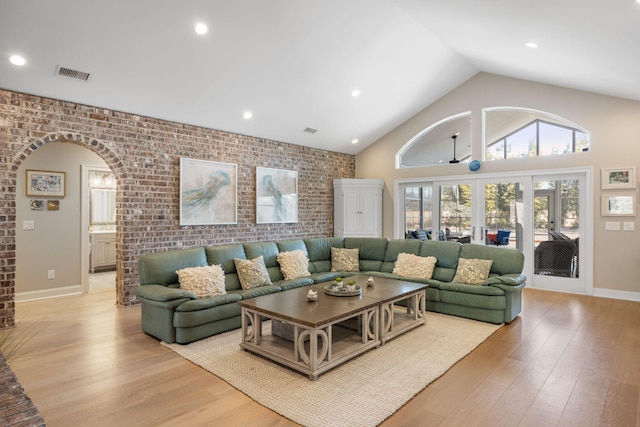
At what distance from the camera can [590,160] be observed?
5715 mm

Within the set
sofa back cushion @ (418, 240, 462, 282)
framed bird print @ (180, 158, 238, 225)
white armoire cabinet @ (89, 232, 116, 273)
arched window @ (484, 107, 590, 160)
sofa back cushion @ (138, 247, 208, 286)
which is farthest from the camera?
white armoire cabinet @ (89, 232, 116, 273)

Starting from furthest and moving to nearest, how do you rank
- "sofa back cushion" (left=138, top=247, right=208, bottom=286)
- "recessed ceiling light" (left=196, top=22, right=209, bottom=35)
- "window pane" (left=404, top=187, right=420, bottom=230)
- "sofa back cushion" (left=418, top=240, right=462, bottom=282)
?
"window pane" (left=404, top=187, right=420, bottom=230)
"sofa back cushion" (left=418, top=240, right=462, bottom=282)
"sofa back cushion" (left=138, top=247, right=208, bottom=286)
"recessed ceiling light" (left=196, top=22, right=209, bottom=35)

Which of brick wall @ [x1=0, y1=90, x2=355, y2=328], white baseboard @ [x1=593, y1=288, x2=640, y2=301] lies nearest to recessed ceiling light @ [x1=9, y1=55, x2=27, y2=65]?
brick wall @ [x1=0, y1=90, x2=355, y2=328]

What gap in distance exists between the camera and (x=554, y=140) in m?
6.15

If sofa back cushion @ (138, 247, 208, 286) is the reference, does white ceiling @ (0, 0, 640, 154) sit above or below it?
above

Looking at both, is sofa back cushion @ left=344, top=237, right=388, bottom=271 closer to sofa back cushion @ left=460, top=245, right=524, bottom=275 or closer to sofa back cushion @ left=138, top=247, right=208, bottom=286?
sofa back cushion @ left=460, top=245, right=524, bottom=275

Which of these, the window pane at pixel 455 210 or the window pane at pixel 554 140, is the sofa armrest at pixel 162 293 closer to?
the window pane at pixel 455 210

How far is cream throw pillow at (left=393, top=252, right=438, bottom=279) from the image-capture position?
16.7 feet

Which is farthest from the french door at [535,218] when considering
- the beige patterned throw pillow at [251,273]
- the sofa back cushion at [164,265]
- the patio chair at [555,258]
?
the sofa back cushion at [164,265]

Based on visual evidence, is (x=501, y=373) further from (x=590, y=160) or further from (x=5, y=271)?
(x=5, y=271)

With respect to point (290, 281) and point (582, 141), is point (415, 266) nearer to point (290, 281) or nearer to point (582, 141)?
point (290, 281)

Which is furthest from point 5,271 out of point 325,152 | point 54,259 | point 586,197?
point 586,197

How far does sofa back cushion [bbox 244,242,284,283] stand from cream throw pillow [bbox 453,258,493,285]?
2.42 meters

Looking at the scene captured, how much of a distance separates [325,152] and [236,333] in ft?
16.3
